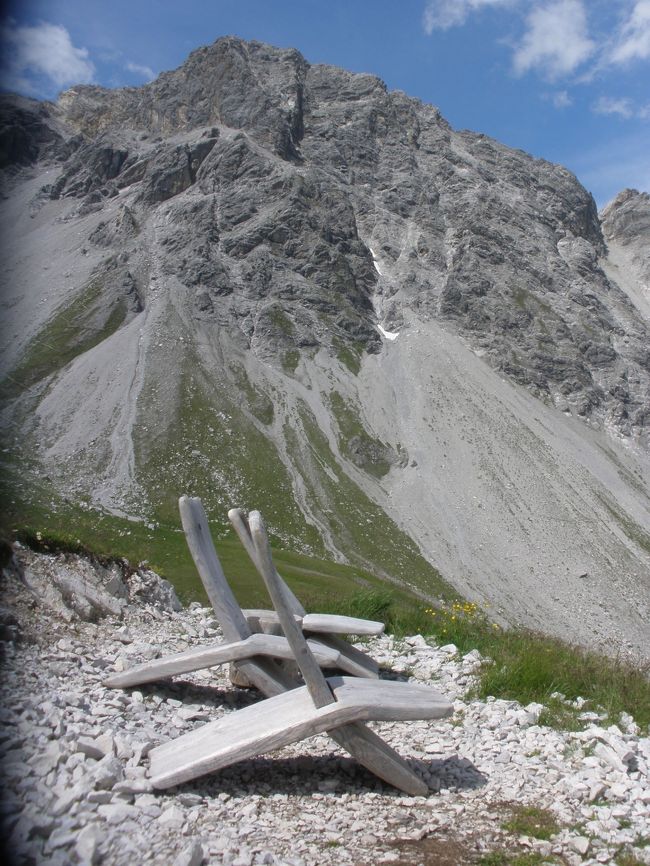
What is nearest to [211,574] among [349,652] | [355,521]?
[349,652]

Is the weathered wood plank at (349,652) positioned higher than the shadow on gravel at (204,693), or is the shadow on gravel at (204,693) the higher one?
the weathered wood plank at (349,652)

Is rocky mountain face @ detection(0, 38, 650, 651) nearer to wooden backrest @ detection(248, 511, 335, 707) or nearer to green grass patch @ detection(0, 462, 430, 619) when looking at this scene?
green grass patch @ detection(0, 462, 430, 619)

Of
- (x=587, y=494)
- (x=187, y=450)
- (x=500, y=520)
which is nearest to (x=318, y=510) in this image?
(x=187, y=450)

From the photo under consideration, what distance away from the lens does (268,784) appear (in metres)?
7.51

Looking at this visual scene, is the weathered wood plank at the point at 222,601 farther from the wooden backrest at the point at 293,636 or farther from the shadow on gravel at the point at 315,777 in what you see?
the wooden backrest at the point at 293,636

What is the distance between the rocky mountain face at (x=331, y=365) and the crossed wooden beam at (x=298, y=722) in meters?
59.9

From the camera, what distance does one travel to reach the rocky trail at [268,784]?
5602mm

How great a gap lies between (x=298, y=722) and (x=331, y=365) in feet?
431

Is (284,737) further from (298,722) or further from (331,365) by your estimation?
(331,365)

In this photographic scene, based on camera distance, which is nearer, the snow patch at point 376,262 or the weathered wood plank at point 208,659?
the weathered wood plank at point 208,659

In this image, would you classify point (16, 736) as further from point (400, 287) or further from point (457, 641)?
point (400, 287)

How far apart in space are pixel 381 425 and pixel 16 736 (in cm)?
11767

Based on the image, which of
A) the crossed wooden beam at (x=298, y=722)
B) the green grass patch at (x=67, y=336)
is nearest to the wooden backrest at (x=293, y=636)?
the crossed wooden beam at (x=298, y=722)

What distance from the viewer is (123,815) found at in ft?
18.7
